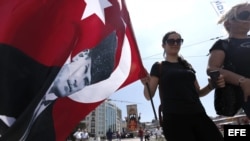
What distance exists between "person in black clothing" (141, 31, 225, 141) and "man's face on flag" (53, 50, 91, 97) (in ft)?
1.96

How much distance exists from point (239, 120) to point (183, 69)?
1870 millimetres

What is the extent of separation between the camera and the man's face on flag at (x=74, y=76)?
372 cm

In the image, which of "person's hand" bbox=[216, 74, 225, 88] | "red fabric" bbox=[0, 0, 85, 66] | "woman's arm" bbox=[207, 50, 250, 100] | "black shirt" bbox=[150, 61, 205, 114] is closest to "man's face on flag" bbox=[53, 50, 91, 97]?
"red fabric" bbox=[0, 0, 85, 66]

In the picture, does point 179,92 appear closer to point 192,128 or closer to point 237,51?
point 192,128

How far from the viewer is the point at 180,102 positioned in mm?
3795

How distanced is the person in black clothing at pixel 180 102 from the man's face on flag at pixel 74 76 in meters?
0.60

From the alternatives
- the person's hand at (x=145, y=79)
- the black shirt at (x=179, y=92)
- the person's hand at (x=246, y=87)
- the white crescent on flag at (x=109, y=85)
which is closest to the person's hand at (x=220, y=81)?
the person's hand at (x=246, y=87)

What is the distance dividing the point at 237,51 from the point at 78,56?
147 centimetres

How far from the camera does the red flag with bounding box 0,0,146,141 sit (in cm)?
361

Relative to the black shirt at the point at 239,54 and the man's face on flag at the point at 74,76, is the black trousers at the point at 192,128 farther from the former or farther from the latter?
the man's face on flag at the point at 74,76

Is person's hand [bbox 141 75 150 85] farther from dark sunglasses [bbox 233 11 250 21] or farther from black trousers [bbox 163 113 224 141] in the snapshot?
dark sunglasses [bbox 233 11 250 21]

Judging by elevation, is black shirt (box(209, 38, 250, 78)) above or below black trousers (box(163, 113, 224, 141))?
above

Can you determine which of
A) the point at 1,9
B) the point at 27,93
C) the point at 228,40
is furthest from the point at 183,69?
the point at 1,9

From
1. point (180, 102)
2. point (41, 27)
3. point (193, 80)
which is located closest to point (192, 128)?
point (180, 102)
